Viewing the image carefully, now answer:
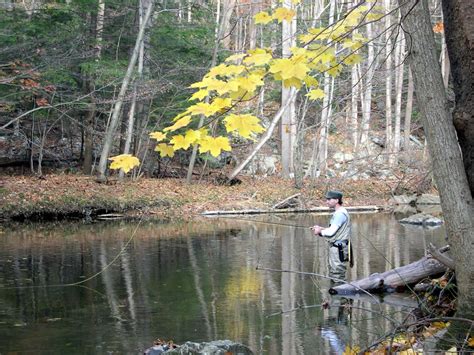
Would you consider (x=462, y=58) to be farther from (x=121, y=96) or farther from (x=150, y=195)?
(x=150, y=195)

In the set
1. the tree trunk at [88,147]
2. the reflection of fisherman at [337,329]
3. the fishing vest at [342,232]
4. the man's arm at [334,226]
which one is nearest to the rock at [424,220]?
the fishing vest at [342,232]

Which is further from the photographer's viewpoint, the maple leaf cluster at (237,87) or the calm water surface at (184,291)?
the calm water surface at (184,291)

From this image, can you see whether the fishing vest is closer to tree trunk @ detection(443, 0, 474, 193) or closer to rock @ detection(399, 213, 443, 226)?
tree trunk @ detection(443, 0, 474, 193)

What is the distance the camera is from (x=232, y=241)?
1741cm

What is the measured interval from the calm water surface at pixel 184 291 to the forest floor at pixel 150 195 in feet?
10.8

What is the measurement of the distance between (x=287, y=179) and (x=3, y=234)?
16.2m

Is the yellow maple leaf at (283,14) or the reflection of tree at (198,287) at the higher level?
the yellow maple leaf at (283,14)

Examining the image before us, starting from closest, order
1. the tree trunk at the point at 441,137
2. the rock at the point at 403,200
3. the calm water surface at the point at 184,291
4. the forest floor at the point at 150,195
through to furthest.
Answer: the tree trunk at the point at 441,137, the calm water surface at the point at 184,291, the forest floor at the point at 150,195, the rock at the point at 403,200

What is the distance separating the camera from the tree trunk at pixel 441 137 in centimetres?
518

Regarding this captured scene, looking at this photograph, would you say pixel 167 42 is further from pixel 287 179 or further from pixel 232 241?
pixel 232 241

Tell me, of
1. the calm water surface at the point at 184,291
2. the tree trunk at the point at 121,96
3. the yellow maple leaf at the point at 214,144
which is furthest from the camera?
the tree trunk at the point at 121,96

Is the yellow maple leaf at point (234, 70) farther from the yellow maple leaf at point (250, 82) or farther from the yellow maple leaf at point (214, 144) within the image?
the yellow maple leaf at point (214, 144)

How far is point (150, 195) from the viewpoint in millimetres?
25656

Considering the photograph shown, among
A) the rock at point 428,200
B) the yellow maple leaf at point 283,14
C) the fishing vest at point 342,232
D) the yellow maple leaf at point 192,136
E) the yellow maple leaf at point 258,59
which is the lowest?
the rock at point 428,200
